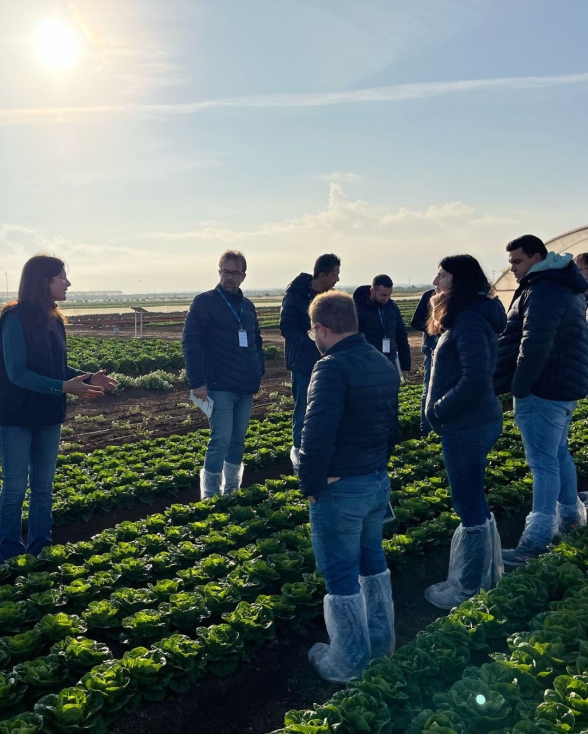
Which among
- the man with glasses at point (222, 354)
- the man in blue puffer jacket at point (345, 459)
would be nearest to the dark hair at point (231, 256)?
the man with glasses at point (222, 354)

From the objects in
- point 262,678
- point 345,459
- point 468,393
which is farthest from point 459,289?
point 262,678

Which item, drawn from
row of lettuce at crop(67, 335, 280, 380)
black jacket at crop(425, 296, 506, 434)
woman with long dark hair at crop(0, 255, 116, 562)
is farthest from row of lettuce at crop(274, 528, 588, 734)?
row of lettuce at crop(67, 335, 280, 380)

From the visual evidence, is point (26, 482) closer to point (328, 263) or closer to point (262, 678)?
point (262, 678)

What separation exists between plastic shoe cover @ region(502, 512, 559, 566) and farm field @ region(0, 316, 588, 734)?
30cm

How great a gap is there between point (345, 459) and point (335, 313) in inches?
29.3

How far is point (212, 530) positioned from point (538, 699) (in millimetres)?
2903

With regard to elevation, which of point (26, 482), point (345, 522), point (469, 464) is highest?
point (469, 464)

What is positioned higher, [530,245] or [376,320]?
[530,245]

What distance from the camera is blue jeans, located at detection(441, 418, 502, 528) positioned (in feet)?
12.4

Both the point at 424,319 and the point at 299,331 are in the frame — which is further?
the point at 424,319

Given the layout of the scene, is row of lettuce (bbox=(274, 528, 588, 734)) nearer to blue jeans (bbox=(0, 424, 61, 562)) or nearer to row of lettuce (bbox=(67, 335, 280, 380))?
blue jeans (bbox=(0, 424, 61, 562))

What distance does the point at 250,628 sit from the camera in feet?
11.5

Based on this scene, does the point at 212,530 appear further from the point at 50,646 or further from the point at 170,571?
the point at 50,646

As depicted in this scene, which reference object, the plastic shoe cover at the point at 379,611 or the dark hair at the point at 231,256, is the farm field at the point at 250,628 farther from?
the dark hair at the point at 231,256
